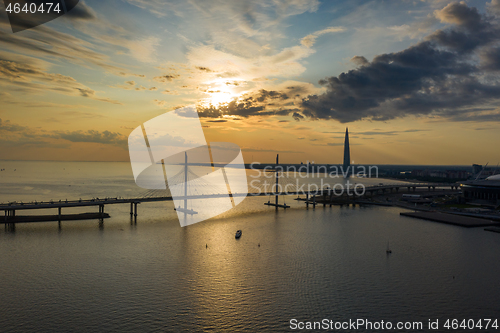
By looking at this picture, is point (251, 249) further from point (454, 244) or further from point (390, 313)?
point (454, 244)

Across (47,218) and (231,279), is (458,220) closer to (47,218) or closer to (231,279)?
(231,279)

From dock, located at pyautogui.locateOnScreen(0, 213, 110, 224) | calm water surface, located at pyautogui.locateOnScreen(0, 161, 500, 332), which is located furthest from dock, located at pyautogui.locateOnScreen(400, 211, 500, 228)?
dock, located at pyautogui.locateOnScreen(0, 213, 110, 224)

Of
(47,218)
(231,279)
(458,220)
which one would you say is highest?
(47,218)

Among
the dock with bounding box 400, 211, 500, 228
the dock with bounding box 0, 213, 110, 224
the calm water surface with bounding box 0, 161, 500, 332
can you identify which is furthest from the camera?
the dock with bounding box 400, 211, 500, 228

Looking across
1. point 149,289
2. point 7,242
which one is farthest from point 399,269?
point 7,242

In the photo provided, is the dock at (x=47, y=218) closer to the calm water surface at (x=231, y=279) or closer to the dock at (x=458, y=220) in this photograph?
the calm water surface at (x=231, y=279)

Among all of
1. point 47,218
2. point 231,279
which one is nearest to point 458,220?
point 231,279

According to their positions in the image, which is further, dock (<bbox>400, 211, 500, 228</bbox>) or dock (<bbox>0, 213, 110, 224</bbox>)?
dock (<bbox>400, 211, 500, 228</bbox>)

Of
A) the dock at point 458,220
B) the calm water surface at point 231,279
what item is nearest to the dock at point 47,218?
the calm water surface at point 231,279

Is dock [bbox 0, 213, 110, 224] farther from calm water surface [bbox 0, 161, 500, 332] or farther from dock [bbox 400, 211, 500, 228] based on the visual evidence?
dock [bbox 400, 211, 500, 228]
